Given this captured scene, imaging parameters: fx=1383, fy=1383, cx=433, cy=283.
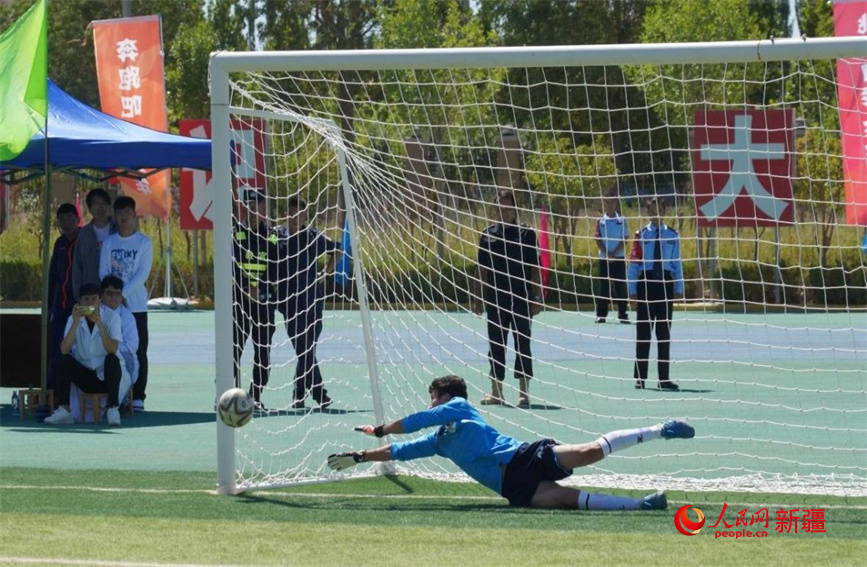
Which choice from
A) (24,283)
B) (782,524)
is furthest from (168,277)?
(782,524)

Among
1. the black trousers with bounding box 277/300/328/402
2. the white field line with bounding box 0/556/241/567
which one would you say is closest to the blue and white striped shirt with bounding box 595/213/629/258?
the black trousers with bounding box 277/300/328/402

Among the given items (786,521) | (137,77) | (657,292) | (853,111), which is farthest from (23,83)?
(137,77)

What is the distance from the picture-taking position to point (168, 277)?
30.7 m

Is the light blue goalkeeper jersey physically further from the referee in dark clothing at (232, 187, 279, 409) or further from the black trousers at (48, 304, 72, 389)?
the black trousers at (48, 304, 72, 389)

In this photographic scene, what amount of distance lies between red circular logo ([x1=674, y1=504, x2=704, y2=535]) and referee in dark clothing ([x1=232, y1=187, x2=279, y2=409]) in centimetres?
397

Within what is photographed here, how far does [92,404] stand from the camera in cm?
1291

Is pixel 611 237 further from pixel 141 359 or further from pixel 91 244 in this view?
pixel 91 244

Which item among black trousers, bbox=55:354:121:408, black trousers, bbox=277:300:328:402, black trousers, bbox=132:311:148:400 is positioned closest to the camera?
black trousers, bbox=277:300:328:402

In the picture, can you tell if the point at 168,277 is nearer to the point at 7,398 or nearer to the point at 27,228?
the point at 27,228

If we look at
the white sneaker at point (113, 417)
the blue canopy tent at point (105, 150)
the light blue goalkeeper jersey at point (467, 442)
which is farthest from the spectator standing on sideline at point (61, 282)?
the light blue goalkeeper jersey at point (467, 442)

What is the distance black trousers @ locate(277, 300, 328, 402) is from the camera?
12.4 meters

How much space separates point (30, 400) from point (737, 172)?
7280 millimetres

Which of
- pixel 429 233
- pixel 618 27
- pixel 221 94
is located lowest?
pixel 429 233

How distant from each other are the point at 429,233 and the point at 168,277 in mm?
19506
